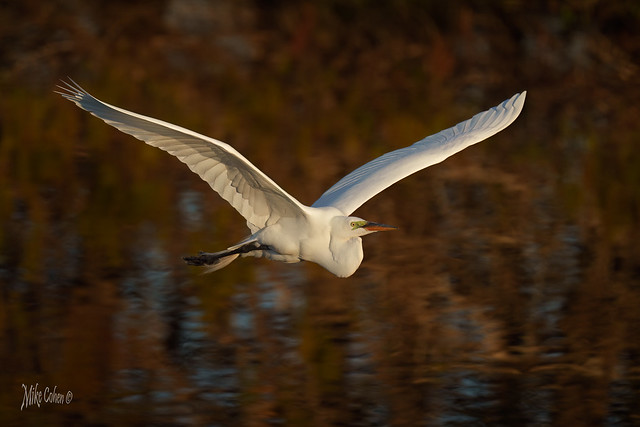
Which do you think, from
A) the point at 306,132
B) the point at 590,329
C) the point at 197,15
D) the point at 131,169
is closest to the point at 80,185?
the point at 131,169

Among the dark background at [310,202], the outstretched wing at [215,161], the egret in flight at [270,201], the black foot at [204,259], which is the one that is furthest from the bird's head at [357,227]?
the dark background at [310,202]

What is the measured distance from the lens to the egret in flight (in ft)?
21.5

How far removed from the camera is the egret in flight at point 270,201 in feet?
21.5

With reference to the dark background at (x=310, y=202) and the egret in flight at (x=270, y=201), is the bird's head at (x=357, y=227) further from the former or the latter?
the dark background at (x=310, y=202)

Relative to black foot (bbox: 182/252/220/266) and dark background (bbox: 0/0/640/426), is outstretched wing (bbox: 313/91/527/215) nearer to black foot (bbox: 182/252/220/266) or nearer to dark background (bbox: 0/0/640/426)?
black foot (bbox: 182/252/220/266)

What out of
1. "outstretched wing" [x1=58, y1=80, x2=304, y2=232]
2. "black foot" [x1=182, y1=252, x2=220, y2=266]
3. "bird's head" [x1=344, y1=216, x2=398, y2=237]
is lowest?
"black foot" [x1=182, y1=252, x2=220, y2=266]

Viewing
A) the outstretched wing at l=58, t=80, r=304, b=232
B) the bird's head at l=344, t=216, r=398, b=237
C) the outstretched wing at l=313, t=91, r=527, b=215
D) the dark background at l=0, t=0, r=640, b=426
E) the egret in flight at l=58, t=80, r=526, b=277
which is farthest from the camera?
the dark background at l=0, t=0, r=640, b=426

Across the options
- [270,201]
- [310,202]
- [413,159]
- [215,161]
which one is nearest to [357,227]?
[270,201]

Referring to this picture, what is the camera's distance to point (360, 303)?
10133 mm

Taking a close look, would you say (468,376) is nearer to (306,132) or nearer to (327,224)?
(327,224)

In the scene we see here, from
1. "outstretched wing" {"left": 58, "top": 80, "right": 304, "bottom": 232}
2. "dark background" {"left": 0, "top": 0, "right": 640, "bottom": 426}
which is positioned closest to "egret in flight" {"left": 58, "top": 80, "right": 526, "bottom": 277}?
"outstretched wing" {"left": 58, "top": 80, "right": 304, "bottom": 232}

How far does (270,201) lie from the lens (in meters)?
7.24

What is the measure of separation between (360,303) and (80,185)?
558 cm

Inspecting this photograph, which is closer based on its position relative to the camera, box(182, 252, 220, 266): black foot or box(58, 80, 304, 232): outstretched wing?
box(58, 80, 304, 232): outstretched wing
